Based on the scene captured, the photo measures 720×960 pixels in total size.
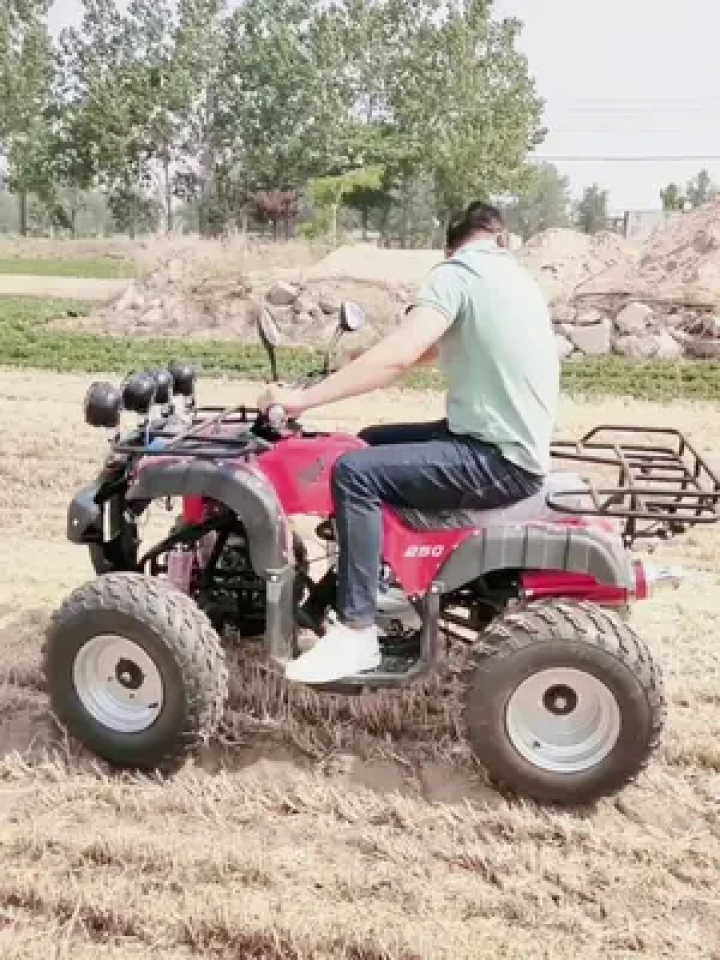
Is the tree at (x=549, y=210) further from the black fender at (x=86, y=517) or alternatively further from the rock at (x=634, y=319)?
the black fender at (x=86, y=517)

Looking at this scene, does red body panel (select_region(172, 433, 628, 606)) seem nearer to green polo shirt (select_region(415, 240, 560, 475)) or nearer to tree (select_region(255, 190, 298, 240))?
green polo shirt (select_region(415, 240, 560, 475))

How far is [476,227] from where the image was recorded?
384 centimetres

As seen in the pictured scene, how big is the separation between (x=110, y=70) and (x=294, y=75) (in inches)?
276

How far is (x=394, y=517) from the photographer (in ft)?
12.8

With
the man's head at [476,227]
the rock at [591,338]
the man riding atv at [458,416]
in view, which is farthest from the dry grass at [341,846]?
the rock at [591,338]

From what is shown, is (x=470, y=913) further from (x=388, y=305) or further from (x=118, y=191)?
(x=118, y=191)

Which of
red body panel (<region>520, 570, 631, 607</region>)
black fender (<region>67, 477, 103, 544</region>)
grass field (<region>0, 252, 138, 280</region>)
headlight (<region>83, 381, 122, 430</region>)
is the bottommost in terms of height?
grass field (<region>0, 252, 138, 280</region>)

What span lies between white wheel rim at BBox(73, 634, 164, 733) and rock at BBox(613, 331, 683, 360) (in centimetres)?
1442

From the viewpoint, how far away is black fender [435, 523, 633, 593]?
3797 mm

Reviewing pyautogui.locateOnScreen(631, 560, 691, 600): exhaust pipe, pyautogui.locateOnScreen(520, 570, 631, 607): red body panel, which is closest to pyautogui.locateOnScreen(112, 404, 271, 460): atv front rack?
pyautogui.locateOnScreen(520, 570, 631, 607): red body panel

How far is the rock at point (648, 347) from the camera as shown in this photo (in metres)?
17.6

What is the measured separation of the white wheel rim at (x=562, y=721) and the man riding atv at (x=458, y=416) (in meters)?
0.50

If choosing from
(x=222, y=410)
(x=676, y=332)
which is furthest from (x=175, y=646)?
(x=676, y=332)

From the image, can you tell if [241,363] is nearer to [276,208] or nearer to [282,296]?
[282,296]
